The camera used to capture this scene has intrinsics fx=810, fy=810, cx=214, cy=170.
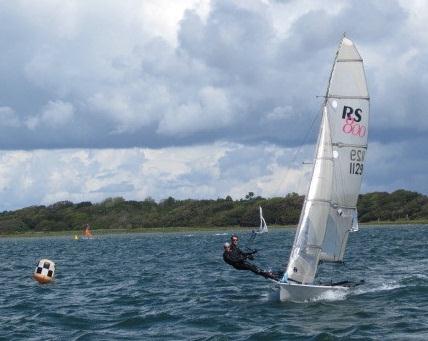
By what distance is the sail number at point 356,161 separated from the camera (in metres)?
32.2

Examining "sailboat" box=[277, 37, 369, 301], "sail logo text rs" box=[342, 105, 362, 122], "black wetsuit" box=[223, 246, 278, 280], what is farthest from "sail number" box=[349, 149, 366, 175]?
"black wetsuit" box=[223, 246, 278, 280]

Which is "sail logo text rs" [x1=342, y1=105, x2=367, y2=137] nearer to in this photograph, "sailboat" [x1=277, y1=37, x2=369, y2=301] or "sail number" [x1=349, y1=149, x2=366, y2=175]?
"sailboat" [x1=277, y1=37, x2=369, y2=301]

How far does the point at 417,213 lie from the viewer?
186250 mm

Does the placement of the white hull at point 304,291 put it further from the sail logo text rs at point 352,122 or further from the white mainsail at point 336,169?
the sail logo text rs at point 352,122

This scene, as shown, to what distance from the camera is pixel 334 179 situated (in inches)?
1272

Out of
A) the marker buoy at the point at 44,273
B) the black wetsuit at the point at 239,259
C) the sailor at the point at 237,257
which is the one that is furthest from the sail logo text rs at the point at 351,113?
the marker buoy at the point at 44,273

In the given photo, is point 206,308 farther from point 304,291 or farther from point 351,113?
point 351,113

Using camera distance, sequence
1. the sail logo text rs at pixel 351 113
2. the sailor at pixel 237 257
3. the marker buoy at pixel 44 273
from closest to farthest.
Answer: the sail logo text rs at pixel 351 113 < the sailor at pixel 237 257 < the marker buoy at pixel 44 273

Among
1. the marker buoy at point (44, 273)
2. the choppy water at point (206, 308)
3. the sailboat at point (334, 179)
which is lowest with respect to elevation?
the choppy water at point (206, 308)

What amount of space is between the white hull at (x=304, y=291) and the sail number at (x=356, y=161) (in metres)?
4.68

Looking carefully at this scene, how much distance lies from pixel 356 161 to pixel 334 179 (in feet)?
3.72

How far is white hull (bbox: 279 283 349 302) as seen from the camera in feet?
103

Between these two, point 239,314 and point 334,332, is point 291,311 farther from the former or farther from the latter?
point 334,332

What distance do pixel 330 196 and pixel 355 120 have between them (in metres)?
3.20
